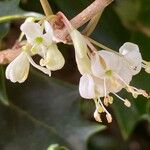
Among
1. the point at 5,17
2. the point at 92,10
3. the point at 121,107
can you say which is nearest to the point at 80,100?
the point at 121,107

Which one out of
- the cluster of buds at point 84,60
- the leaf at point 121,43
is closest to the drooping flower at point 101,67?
the cluster of buds at point 84,60

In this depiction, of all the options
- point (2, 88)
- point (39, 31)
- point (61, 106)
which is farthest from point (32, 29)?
point (61, 106)

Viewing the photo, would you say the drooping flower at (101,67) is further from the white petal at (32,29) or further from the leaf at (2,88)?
the leaf at (2,88)

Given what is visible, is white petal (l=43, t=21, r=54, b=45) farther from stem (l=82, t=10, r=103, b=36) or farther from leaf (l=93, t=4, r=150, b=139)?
leaf (l=93, t=4, r=150, b=139)

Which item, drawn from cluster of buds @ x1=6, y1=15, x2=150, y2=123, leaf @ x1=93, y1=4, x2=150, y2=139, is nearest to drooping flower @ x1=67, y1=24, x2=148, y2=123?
cluster of buds @ x1=6, y1=15, x2=150, y2=123

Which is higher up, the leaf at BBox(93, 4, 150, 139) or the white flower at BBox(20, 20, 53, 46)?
the white flower at BBox(20, 20, 53, 46)

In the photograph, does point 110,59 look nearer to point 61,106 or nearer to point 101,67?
point 101,67
